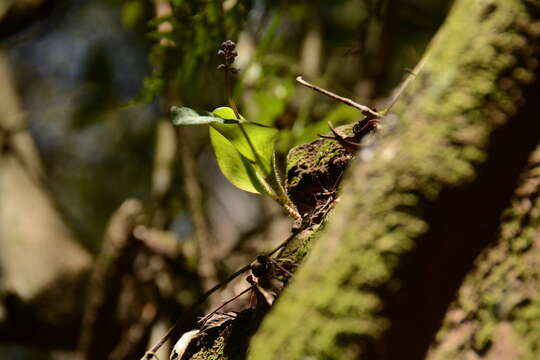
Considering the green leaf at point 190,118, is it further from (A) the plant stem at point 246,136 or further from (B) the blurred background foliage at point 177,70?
(B) the blurred background foliage at point 177,70

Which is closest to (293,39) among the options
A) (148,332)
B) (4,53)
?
(4,53)

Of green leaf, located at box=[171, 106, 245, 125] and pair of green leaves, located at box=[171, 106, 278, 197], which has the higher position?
green leaf, located at box=[171, 106, 245, 125]

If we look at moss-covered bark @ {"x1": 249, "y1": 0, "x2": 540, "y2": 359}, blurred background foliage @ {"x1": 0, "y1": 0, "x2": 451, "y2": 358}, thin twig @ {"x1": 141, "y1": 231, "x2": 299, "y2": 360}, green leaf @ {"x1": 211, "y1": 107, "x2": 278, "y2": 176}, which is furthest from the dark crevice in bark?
blurred background foliage @ {"x1": 0, "y1": 0, "x2": 451, "y2": 358}

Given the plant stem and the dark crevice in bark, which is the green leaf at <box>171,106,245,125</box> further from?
the dark crevice in bark

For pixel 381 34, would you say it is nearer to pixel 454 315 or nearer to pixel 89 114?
pixel 89 114

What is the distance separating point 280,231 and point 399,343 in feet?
5.21

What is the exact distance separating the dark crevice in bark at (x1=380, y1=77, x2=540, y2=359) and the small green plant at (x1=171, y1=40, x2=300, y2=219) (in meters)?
0.35

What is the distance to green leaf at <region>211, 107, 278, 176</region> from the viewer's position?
2.59 feet

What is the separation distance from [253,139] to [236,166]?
63mm

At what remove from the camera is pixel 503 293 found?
1.62ft

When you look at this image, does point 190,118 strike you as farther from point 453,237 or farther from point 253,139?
point 453,237

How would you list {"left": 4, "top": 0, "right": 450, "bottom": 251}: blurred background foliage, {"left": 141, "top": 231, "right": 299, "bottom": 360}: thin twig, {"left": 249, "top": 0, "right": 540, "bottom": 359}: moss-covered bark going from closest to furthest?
{"left": 249, "top": 0, "right": 540, "bottom": 359}: moss-covered bark, {"left": 141, "top": 231, "right": 299, "bottom": 360}: thin twig, {"left": 4, "top": 0, "right": 450, "bottom": 251}: blurred background foliage

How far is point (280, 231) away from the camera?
6.77 ft

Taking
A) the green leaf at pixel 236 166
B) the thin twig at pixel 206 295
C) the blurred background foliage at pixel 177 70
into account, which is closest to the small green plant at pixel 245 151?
the green leaf at pixel 236 166
